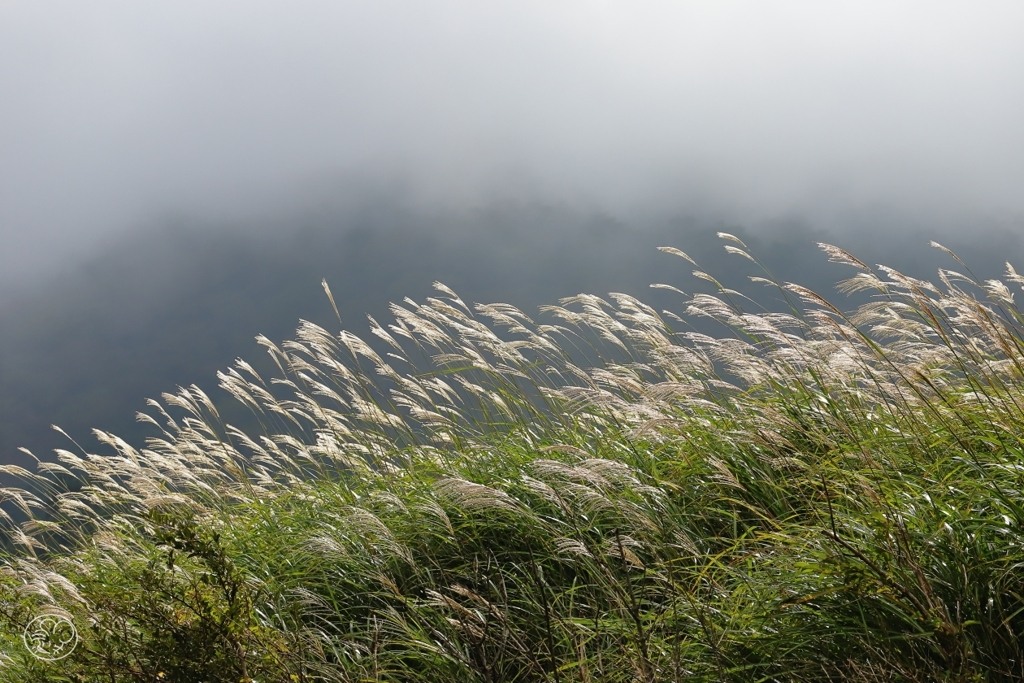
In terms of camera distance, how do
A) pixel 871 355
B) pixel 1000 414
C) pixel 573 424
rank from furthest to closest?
pixel 573 424 < pixel 871 355 < pixel 1000 414

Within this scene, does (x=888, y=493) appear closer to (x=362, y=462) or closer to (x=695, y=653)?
(x=695, y=653)

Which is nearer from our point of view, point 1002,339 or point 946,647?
point 946,647

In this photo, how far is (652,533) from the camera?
3.09 meters

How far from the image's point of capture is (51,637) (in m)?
3.36

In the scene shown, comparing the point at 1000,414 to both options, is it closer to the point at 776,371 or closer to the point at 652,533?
the point at 776,371

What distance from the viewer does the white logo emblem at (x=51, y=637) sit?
3.40 meters

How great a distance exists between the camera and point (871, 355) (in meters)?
3.36

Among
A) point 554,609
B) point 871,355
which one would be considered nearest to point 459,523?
point 554,609

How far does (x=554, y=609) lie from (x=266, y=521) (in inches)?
80.8

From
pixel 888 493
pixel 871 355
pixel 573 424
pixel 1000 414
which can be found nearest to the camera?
pixel 888 493

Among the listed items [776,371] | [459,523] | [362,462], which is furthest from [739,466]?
[362,462]

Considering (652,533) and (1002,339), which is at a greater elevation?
(1002,339)

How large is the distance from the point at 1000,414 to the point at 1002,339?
30 cm

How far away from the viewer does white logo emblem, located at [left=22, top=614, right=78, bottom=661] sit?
3404mm
